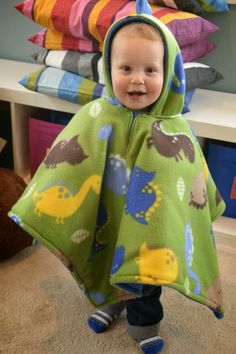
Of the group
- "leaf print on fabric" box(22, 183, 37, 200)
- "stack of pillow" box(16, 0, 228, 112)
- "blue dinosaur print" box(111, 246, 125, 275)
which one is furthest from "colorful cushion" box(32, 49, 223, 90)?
"blue dinosaur print" box(111, 246, 125, 275)

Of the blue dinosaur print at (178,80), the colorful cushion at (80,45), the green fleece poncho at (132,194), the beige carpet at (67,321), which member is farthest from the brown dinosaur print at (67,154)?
the colorful cushion at (80,45)

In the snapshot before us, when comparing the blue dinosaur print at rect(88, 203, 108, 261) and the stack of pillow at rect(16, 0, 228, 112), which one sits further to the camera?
the stack of pillow at rect(16, 0, 228, 112)

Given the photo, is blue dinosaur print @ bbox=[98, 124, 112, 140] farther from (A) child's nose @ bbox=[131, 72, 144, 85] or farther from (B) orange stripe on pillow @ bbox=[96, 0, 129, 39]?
(B) orange stripe on pillow @ bbox=[96, 0, 129, 39]

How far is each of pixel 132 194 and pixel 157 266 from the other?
6.0 inches

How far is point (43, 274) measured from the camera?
1334mm

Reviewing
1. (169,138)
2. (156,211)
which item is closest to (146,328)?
(156,211)

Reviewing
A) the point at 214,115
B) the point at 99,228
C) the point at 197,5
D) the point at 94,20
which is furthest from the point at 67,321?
the point at 197,5

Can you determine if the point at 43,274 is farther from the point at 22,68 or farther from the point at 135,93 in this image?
the point at 22,68

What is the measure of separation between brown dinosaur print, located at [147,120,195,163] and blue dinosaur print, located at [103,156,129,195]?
0.24 ft

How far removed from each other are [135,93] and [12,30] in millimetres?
1210

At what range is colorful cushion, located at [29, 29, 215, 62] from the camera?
144 centimetres

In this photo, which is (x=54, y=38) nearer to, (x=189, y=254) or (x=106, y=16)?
(x=106, y=16)

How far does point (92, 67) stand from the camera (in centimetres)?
141

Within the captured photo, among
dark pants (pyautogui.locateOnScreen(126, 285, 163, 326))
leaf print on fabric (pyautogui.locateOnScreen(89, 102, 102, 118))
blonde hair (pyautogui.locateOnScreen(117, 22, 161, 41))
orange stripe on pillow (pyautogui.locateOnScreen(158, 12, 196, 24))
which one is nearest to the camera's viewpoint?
blonde hair (pyautogui.locateOnScreen(117, 22, 161, 41))
